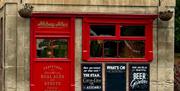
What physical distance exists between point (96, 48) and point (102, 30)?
1.74ft

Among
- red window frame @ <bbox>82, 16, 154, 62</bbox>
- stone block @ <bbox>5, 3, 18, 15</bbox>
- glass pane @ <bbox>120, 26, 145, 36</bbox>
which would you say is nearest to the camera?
stone block @ <bbox>5, 3, 18, 15</bbox>

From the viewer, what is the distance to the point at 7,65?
1655cm

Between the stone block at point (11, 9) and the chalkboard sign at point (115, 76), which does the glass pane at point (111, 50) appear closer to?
the chalkboard sign at point (115, 76)

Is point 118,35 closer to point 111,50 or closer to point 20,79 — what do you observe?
point 111,50

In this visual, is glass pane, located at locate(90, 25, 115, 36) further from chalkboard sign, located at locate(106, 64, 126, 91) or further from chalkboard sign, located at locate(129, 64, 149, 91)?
chalkboard sign, located at locate(129, 64, 149, 91)

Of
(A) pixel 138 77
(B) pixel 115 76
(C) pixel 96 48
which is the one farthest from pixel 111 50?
(A) pixel 138 77

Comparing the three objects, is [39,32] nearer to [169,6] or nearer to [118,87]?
[118,87]

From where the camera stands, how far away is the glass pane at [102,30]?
16.9 meters

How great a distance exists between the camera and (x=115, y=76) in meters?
16.9

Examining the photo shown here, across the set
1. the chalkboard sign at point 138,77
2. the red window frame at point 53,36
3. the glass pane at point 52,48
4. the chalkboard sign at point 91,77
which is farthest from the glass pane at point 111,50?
the glass pane at point 52,48

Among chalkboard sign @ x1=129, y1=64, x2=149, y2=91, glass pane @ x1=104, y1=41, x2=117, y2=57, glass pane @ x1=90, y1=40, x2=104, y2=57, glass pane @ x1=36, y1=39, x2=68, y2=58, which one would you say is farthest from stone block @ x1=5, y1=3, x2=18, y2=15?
chalkboard sign @ x1=129, y1=64, x2=149, y2=91

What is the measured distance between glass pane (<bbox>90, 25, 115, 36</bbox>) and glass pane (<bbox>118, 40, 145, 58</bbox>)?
1.36 feet

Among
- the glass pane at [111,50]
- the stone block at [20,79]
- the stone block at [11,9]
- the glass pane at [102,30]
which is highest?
the stone block at [11,9]

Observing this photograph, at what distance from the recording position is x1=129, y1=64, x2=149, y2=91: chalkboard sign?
17.0m
